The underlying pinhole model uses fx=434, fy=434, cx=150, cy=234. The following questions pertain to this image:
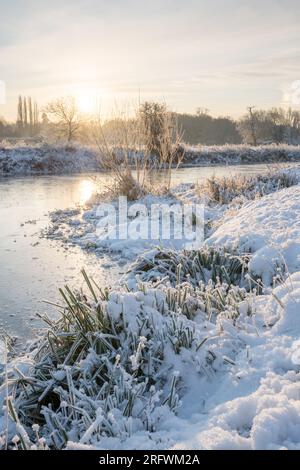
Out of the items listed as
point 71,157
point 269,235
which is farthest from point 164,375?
point 71,157

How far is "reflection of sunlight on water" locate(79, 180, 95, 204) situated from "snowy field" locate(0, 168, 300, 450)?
9.37 meters

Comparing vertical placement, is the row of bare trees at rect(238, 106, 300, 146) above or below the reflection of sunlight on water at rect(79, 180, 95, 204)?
above

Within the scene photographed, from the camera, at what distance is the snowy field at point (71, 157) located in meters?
24.4

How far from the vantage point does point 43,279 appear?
554 cm

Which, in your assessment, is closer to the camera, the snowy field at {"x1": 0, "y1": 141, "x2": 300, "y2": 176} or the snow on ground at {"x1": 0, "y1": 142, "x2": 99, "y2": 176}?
the snow on ground at {"x1": 0, "y1": 142, "x2": 99, "y2": 176}

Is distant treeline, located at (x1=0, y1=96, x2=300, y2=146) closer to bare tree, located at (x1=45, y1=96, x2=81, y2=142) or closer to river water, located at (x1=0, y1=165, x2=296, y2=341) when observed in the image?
bare tree, located at (x1=45, y1=96, x2=81, y2=142)

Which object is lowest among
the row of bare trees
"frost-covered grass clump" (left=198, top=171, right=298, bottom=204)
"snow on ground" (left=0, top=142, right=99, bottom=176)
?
"frost-covered grass clump" (left=198, top=171, right=298, bottom=204)

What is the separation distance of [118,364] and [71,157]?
24897 mm

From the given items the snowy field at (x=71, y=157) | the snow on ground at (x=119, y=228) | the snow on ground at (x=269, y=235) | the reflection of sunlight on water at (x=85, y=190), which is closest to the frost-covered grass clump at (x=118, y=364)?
the snow on ground at (x=269, y=235)

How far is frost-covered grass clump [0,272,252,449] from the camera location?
231cm

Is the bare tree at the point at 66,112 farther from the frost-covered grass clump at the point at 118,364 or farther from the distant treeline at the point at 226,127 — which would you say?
the frost-covered grass clump at the point at 118,364

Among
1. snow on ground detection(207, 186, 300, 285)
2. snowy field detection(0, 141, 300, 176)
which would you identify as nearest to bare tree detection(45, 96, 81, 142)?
snowy field detection(0, 141, 300, 176)

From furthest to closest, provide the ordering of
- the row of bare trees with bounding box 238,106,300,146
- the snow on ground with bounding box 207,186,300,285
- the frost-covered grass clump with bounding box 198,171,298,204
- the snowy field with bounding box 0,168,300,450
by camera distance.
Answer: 1. the row of bare trees with bounding box 238,106,300,146
2. the frost-covered grass clump with bounding box 198,171,298,204
3. the snow on ground with bounding box 207,186,300,285
4. the snowy field with bounding box 0,168,300,450
